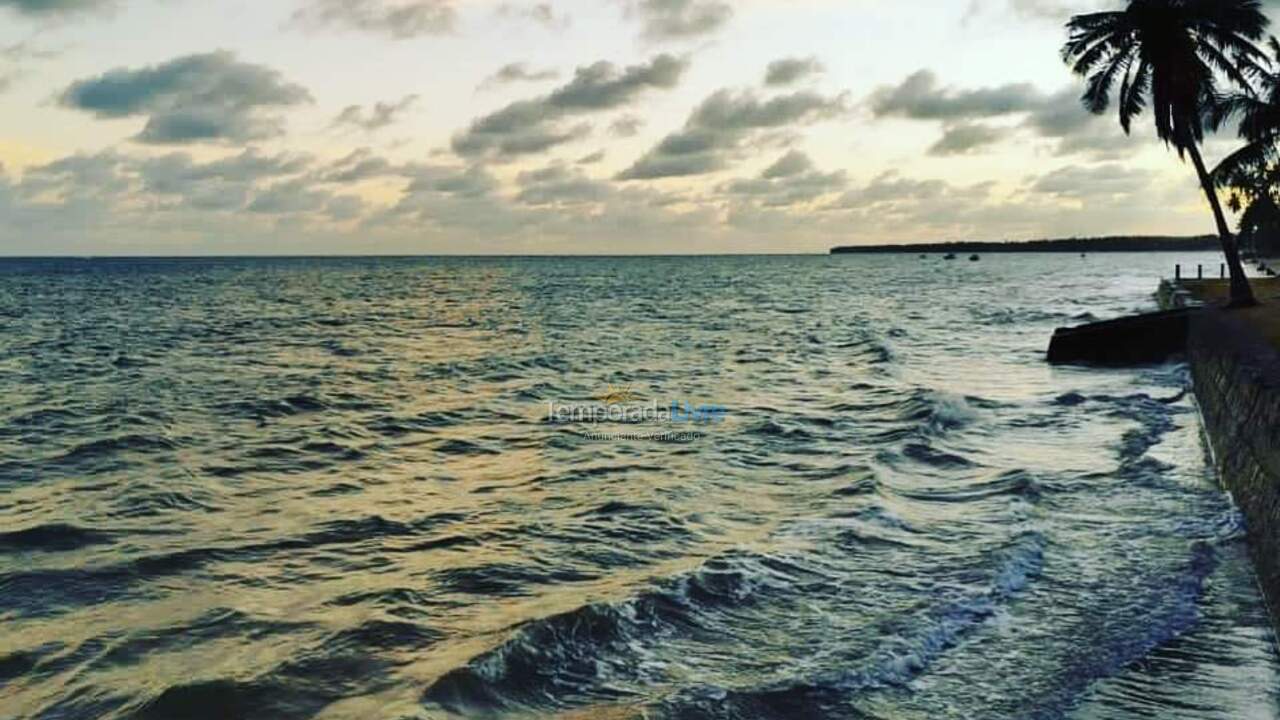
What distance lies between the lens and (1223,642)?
7.85 m

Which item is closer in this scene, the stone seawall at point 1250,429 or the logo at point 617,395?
the stone seawall at point 1250,429

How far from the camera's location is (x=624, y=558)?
35.7 feet

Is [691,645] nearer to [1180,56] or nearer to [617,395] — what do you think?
[617,395]

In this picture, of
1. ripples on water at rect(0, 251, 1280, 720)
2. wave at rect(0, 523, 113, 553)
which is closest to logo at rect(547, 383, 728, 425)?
ripples on water at rect(0, 251, 1280, 720)

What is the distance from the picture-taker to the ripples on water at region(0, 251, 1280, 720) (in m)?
7.36

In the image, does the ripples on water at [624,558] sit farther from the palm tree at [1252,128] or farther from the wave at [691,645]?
the palm tree at [1252,128]

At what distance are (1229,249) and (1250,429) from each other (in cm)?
2205

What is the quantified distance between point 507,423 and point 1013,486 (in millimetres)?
10789

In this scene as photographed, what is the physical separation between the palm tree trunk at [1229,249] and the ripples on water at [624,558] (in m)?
7.70

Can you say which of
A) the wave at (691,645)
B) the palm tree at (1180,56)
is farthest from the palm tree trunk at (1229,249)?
the wave at (691,645)

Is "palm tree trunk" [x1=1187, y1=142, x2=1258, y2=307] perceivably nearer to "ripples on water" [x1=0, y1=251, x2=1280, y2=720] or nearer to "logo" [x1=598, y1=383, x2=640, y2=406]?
"ripples on water" [x1=0, y1=251, x2=1280, y2=720]

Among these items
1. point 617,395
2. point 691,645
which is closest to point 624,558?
point 691,645

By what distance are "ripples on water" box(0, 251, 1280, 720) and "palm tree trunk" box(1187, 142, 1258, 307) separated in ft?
25.3

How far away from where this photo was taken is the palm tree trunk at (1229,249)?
30.2 metres
